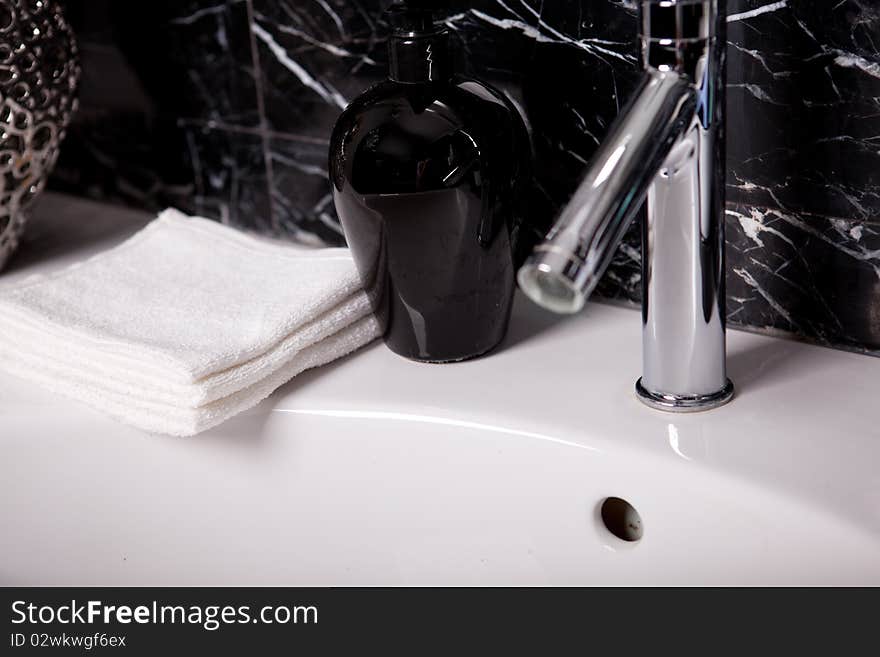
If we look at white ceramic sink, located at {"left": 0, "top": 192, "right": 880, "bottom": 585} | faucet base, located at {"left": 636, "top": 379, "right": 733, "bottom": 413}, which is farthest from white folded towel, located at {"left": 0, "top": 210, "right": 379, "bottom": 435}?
faucet base, located at {"left": 636, "top": 379, "right": 733, "bottom": 413}

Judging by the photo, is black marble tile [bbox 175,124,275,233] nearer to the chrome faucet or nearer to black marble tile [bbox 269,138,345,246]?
black marble tile [bbox 269,138,345,246]

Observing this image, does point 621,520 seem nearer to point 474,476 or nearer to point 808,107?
point 474,476

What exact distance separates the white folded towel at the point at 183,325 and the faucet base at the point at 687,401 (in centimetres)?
20

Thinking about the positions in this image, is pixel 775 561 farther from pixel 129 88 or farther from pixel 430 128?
pixel 129 88

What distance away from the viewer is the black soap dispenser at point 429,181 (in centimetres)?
62

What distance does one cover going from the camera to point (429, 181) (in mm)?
616

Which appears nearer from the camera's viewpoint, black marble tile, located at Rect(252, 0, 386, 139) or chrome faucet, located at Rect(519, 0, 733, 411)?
chrome faucet, located at Rect(519, 0, 733, 411)

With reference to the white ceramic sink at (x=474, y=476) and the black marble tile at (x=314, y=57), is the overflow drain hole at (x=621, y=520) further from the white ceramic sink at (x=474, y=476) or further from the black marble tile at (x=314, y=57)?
the black marble tile at (x=314, y=57)

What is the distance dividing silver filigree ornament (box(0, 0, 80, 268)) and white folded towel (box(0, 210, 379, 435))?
0.08 metres

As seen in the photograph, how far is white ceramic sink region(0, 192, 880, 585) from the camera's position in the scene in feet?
1.86

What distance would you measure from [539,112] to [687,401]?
0.74ft

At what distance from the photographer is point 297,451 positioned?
670mm

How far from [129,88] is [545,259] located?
600mm
